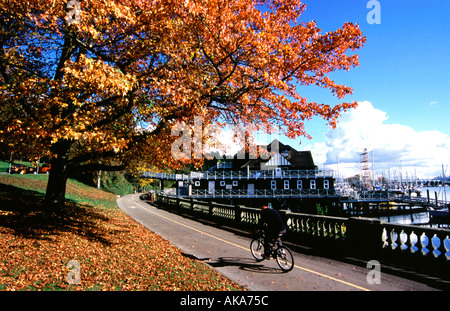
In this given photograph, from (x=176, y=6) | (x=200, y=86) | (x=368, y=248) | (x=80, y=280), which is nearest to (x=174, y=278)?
(x=80, y=280)

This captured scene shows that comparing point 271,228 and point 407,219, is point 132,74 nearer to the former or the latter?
point 271,228

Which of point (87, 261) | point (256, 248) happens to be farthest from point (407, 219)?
point (87, 261)

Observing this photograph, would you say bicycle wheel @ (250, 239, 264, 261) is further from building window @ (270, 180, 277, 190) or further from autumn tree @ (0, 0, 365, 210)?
building window @ (270, 180, 277, 190)

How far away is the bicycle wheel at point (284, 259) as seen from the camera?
7529mm

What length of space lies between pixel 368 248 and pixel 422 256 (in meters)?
1.56

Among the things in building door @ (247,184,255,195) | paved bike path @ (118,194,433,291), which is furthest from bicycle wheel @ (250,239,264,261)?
building door @ (247,184,255,195)

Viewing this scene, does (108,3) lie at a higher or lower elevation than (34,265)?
higher

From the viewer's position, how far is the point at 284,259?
7633 mm

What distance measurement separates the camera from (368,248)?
29.1ft

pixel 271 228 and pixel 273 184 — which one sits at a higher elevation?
pixel 273 184

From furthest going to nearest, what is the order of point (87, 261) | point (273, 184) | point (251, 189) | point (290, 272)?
point (251, 189) < point (273, 184) < point (290, 272) < point (87, 261)

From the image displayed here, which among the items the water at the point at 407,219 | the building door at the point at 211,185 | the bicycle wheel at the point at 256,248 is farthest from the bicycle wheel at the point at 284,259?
the water at the point at 407,219

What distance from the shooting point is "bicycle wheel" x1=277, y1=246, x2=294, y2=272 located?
24.7ft
